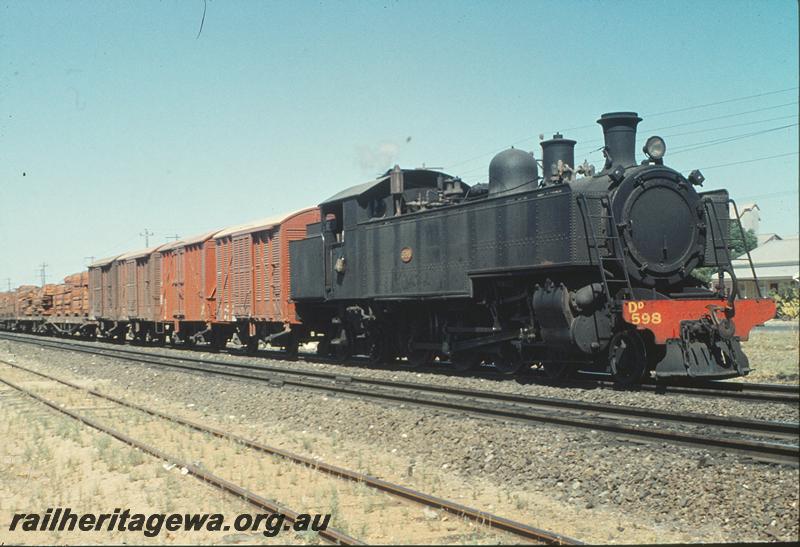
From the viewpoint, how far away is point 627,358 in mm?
11164

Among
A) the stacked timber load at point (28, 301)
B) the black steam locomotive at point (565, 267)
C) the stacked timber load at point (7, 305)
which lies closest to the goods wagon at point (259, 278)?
the black steam locomotive at point (565, 267)

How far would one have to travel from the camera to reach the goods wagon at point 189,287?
23797 millimetres

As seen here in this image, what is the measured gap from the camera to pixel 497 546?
17.9 ft

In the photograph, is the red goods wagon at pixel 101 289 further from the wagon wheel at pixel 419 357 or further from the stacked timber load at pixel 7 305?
the wagon wheel at pixel 419 357

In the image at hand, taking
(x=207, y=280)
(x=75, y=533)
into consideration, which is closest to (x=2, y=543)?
(x=75, y=533)

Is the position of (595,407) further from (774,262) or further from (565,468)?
(774,262)

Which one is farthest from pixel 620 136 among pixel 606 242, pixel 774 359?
pixel 774 359

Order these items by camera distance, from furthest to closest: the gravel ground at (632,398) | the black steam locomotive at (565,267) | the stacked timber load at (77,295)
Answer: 1. the stacked timber load at (77,295)
2. the black steam locomotive at (565,267)
3. the gravel ground at (632,398)

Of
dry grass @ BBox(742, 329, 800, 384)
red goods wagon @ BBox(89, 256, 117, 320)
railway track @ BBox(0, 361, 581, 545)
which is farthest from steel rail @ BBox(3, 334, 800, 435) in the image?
red goods wagon @ BBox(89, 256, 117, 320)

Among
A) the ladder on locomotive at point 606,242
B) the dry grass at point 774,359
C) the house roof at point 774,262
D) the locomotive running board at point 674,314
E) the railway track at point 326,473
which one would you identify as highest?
the house roof at point 774,262

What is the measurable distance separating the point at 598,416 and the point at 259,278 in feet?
42.5

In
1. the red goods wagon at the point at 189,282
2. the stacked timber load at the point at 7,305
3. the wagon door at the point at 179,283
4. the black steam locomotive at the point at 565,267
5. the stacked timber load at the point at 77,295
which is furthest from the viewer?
the stacked timber load at the point at 7,305

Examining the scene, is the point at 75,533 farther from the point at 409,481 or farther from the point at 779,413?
the point at 779,413

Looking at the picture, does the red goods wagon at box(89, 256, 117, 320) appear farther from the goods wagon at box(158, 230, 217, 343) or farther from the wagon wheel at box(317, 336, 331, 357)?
the wagon wheel at box(317, 336, 331, 357)
